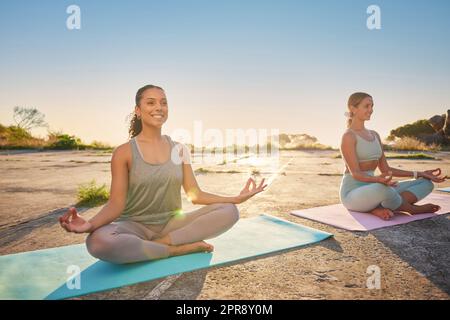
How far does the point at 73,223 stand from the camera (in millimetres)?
2109

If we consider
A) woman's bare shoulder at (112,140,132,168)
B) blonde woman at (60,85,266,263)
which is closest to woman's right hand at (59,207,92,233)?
blonde woman at (60,85,266,263)

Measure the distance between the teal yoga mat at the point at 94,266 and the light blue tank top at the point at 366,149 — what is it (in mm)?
1264

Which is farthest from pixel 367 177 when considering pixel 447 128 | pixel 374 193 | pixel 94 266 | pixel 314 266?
pixel 447 128

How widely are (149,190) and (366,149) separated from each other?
2.65 m

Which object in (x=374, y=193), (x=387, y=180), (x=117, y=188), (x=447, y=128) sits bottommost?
(x=374, y=193)

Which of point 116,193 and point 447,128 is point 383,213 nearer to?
point 116,193

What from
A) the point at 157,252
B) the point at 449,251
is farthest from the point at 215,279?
the point at 449,251

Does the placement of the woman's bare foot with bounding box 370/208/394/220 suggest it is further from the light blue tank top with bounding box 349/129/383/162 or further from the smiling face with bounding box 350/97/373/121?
the smiling face with bounding box 350/97/373/121

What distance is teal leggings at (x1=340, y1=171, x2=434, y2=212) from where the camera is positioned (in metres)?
3.58

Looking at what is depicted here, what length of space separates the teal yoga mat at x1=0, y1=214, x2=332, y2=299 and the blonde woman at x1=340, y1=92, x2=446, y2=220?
0.96m

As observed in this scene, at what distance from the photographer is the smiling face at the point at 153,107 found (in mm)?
2543
